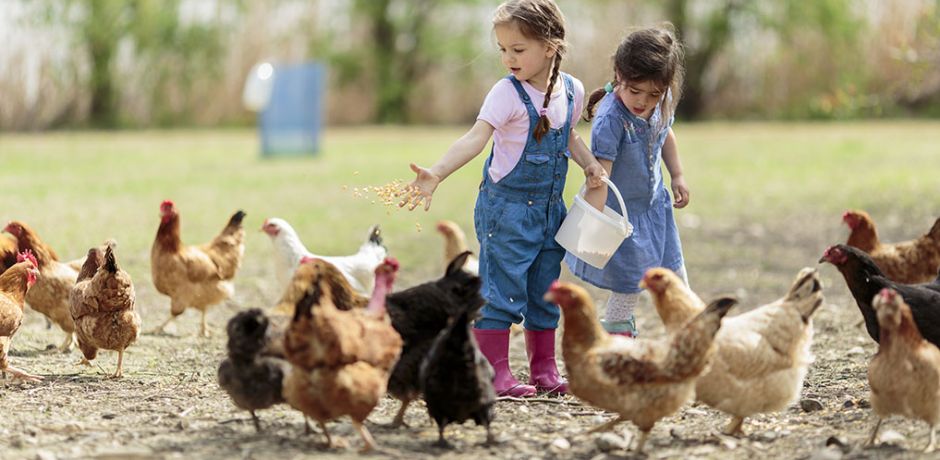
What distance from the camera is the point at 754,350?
4.65 m

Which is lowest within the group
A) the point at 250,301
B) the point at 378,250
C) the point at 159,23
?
the point at 250,301

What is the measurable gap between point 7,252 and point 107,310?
3.65ft

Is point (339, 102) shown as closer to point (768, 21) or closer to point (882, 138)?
point (768, 21)

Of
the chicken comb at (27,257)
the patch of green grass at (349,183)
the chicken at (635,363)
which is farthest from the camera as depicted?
the patch of green grass at (349,183)

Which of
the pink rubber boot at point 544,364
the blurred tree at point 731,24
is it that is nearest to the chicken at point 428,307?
the pink rubber boot at point 544,364

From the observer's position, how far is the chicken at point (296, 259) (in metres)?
6.74

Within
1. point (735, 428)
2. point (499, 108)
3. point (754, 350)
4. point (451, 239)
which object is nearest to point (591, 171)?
point (499, 108)

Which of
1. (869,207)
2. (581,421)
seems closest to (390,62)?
(869,207)

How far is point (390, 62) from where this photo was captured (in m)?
29.9

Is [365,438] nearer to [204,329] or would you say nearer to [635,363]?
[635,363]

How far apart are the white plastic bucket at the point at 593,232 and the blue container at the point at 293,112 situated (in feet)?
52.0

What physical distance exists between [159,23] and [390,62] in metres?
5.87

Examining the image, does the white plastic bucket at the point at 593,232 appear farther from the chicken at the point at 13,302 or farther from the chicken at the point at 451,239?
the chicken at the point at 13,302

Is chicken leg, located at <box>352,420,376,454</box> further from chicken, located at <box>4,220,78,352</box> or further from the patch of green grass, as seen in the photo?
the patch of green grass
